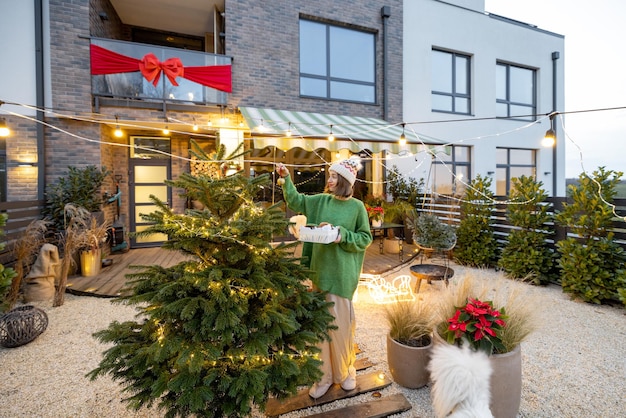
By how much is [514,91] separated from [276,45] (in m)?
9.52

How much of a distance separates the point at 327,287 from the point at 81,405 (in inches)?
87.2

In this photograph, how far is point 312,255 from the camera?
2445 millimetres

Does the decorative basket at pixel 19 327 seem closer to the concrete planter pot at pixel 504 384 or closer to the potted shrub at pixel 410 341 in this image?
the potted shrub at pixel 410 341

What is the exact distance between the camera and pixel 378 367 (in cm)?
300

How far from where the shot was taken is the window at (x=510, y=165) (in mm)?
11656

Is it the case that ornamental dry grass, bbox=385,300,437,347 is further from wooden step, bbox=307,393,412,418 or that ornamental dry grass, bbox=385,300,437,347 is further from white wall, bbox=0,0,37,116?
white wall, bbox=0,0,37,116

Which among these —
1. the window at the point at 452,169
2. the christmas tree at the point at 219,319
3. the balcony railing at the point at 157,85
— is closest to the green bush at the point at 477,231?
the window at the point at 452,169

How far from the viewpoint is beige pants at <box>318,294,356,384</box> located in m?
2.37

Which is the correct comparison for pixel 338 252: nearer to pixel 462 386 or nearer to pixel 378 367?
pixel 462 386

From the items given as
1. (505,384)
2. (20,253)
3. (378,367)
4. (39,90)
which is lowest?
(378,367)

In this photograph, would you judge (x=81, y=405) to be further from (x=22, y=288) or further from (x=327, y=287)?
(x=22, y=288)

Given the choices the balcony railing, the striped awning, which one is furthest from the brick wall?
the balcony railing

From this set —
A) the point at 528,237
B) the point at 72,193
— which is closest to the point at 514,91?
the point at 528,237

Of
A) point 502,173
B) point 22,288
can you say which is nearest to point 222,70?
point 22,288
